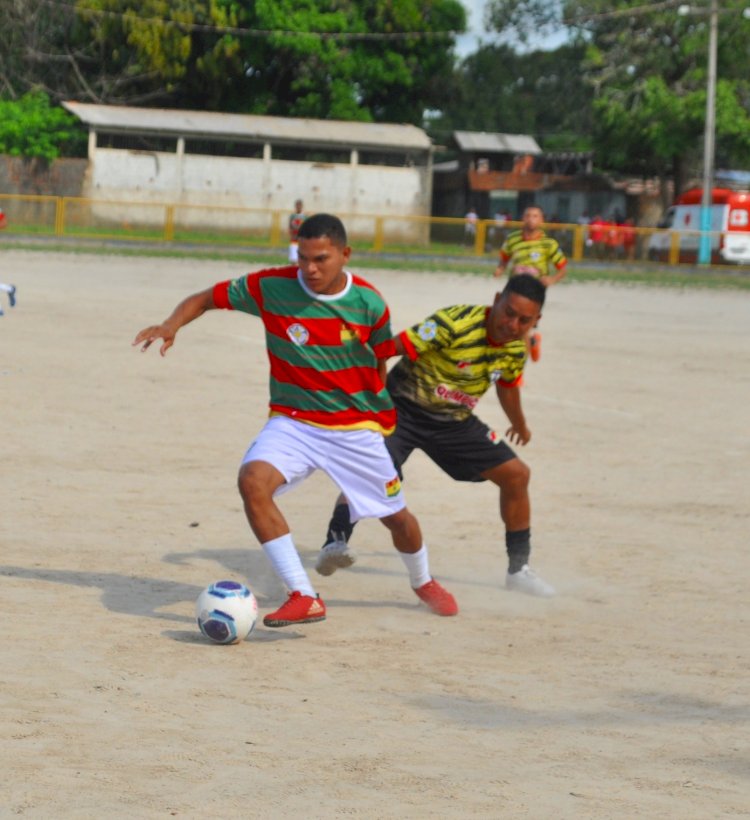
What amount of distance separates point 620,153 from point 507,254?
4122 cm

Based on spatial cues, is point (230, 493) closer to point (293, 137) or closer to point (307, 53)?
point (293, 137)

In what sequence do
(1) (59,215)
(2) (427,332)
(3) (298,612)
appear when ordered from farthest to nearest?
(1) (59,215) → (2) (427,332) → (3) (298,612)

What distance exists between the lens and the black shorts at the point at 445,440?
7016mm

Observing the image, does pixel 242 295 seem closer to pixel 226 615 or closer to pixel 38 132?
pixel 226 615

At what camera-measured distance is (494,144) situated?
64.1 m

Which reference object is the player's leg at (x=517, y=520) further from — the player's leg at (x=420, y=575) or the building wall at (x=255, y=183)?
the building wall at (x=255, y=183)

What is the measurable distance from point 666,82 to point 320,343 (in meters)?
51.1

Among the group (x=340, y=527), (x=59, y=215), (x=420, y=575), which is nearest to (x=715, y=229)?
(x=59, y=215)

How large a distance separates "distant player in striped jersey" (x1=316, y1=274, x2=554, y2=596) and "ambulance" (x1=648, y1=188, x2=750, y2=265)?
1350 inches

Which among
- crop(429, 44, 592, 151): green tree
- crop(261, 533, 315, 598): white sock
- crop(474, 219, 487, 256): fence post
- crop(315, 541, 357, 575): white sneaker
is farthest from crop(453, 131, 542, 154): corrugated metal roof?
crop(261, 533, 315, 598): white sock

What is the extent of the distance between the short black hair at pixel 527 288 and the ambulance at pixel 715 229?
3459 centimetres

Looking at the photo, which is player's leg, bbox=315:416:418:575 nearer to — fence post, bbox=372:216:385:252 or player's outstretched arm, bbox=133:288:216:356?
player's outstretched arm, bbox=133:288:216:356

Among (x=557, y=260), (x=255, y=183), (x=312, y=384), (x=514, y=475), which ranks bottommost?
(x=514, y=475)

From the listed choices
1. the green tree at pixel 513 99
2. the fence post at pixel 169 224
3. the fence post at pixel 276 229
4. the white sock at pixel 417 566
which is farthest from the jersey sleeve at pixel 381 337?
the green tree at pixel 513 99
